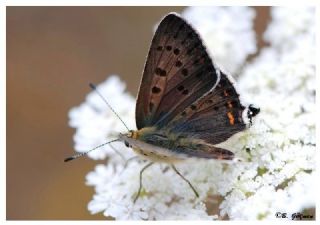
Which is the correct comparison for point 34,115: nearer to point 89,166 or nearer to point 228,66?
point 89,166

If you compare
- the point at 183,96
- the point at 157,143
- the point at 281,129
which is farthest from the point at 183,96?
the point at 281,129

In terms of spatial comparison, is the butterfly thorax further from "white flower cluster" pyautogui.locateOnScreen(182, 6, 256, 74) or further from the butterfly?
"white flower cluster" pyautogui.locateOnScreen(182, 6, 256, 74)

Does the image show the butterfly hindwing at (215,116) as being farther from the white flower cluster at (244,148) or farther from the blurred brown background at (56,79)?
the blurred brown background at (56,79)

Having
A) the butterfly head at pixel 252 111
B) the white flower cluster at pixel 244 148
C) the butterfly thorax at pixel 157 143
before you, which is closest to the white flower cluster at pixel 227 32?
the white flower cluster at pixel 244 148

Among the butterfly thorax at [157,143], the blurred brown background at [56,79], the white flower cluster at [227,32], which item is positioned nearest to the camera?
the butterfly thorax at [157,143]

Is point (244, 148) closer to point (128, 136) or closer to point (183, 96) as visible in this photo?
point (183, 96)

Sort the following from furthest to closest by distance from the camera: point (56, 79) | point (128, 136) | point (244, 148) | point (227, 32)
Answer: point (56, 79) → point (227, 32) → point (244, 148) → point (128, 136)
